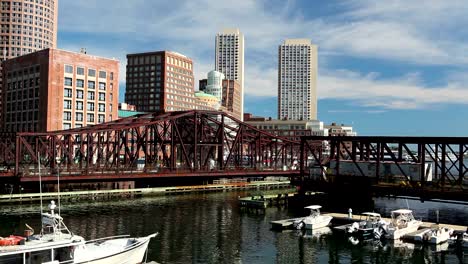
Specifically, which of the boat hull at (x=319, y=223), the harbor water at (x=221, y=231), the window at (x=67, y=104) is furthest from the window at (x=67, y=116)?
the boat hull at (x=319, y=223)

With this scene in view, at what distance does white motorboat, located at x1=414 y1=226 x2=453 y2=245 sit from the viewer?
6462 cm

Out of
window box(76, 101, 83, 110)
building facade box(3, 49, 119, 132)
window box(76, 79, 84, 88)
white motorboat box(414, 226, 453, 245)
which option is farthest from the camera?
window box(76, 101, 83, 110)

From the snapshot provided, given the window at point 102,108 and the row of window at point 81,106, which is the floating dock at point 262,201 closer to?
the row of window at point 81,106

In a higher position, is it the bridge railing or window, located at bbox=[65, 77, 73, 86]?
window, located at bbox=[65, 77, 73, 86]

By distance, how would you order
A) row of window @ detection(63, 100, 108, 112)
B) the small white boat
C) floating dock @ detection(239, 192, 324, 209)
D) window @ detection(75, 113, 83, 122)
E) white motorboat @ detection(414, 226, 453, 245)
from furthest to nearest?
window @ detection(75, 113, 83, 122) < row of window @ detection(63, 100, 108, 112) < floating dock @ detection(239, 192, 324, 209) < white motorboat @ detection(414, 226, 453, 245) < the small white boat

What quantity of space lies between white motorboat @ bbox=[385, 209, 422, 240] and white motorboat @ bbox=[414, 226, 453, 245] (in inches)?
100

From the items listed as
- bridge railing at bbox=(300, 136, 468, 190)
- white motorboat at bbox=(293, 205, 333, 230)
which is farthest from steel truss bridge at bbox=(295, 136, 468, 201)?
white motorboat at bbox=(293, 205, 333, 230)

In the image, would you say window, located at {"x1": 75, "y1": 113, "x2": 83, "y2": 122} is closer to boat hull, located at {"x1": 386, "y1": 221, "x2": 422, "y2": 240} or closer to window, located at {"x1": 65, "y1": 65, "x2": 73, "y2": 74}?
window, located at {"x1": 65, "y1": 65, "x2": 73, "y2": 74}

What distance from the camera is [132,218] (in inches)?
3287

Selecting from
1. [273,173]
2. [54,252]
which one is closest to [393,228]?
[54,252]

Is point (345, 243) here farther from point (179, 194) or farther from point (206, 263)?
point (179, 194)

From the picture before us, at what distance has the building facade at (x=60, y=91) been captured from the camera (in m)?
170

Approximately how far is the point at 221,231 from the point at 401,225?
84.2ft

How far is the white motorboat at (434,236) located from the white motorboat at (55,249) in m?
38.5
